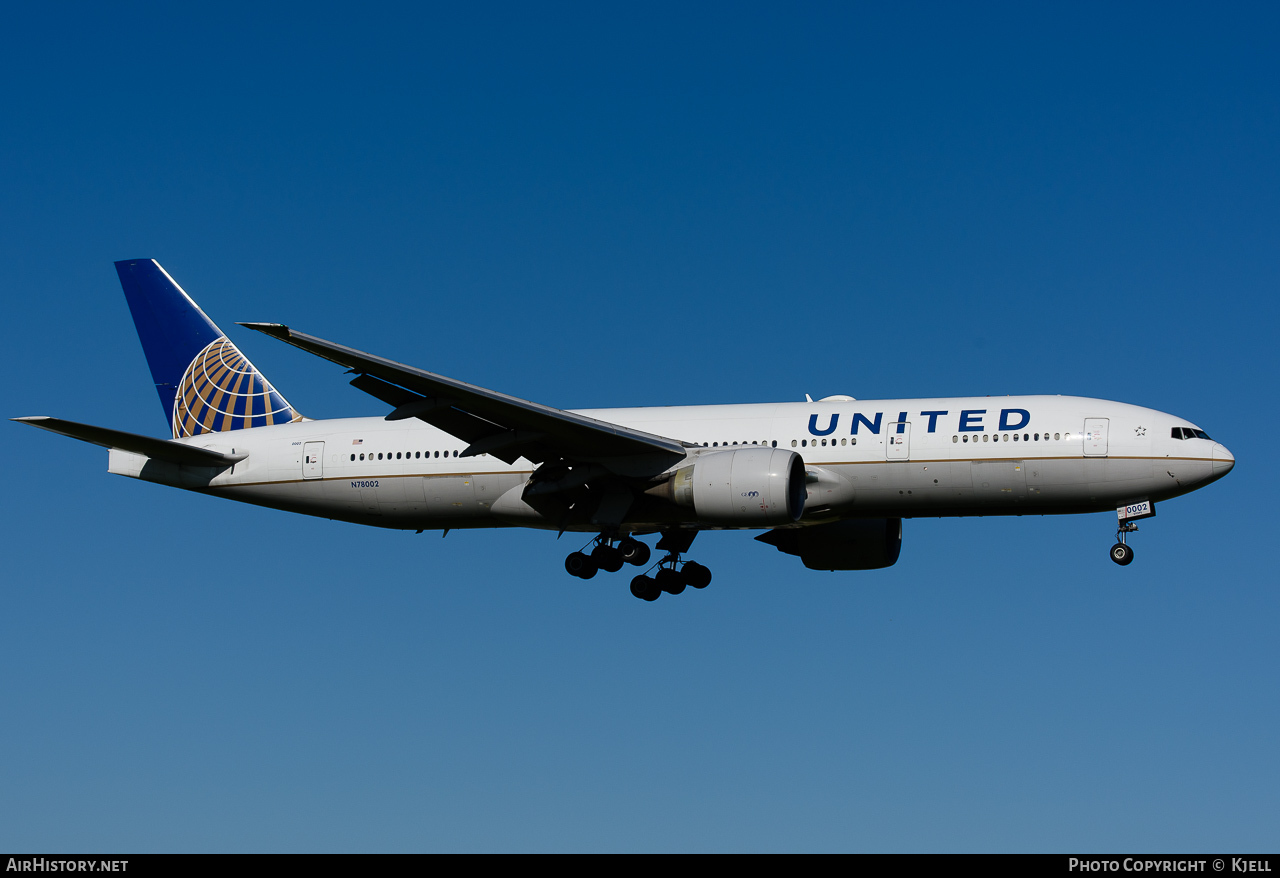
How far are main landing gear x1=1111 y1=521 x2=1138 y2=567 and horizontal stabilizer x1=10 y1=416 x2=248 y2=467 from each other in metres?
20.0

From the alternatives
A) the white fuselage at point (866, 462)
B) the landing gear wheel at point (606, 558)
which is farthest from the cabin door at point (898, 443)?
the landing gear wheel at point (606, 558)

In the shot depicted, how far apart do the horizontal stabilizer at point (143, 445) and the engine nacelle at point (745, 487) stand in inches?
465

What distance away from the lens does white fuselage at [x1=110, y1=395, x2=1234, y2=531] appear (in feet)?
94.8

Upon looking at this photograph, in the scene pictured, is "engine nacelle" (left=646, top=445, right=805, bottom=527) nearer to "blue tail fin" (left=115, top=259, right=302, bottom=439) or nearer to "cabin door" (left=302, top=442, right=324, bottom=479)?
"cabin door" (left=302, top=442, right=324, bottom=479)

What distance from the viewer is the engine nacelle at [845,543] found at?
3428 cm

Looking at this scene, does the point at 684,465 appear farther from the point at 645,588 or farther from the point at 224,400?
the point at 224,400

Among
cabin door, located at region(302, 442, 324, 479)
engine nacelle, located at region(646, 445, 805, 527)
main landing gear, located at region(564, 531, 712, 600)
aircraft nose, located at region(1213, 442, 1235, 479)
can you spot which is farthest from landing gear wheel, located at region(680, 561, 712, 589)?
aircraft nose, located at region(1213, 442, 1235, 479)

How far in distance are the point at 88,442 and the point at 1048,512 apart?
20.8 meters

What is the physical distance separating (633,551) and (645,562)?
1.63 ft

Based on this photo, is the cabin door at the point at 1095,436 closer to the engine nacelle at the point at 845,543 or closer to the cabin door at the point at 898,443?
the cabin door at the point at 898,443
